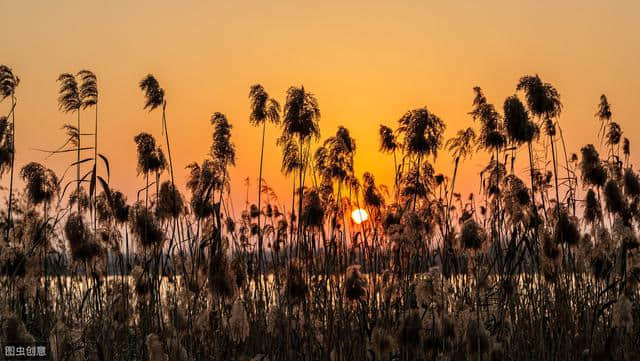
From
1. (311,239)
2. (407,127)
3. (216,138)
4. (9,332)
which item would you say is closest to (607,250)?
(407,127)

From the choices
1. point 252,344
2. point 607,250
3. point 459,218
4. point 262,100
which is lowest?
point 252,344

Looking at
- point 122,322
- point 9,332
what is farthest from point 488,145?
point 9,332

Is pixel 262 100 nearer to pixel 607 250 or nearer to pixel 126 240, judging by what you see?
pixel 126 240

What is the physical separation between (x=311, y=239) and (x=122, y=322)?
1.83 meters

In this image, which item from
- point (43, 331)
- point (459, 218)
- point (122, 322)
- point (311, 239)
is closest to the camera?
point (122, 322)

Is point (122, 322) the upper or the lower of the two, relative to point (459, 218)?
lower

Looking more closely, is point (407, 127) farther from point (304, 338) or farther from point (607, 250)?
point (607, 250)

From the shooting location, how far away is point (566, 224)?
5832 millimetres

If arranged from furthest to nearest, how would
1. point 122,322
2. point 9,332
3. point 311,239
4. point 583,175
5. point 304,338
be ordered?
point 583,175, point 311,239, point 122,322, point 304,338, point 9,332

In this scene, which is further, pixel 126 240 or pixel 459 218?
pixel 459 218

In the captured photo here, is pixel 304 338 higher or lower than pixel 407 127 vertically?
lower

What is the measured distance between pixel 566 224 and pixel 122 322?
3.97 metres

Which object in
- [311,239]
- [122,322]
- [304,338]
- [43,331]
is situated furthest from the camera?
[43,331]

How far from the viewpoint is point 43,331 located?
263 inches
